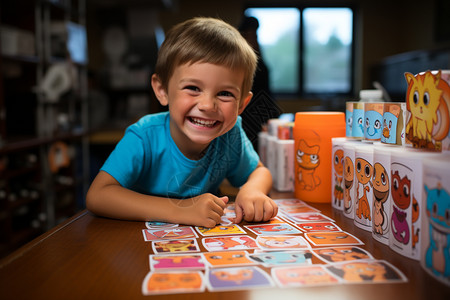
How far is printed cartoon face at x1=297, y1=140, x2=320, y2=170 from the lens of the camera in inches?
34.7

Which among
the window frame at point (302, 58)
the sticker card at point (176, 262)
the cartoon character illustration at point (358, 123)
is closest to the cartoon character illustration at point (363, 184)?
the cartoon character illustration at point (358, 123)

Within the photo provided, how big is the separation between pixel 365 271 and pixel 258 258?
14 cm

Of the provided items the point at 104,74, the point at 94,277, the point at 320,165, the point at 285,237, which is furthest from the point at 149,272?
the point at 104,74

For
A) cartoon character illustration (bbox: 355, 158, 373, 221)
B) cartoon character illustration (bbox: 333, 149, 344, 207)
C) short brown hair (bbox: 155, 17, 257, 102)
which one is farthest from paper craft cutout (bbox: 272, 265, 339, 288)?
short brown hair (bbox: 155, 17, 257, 102)

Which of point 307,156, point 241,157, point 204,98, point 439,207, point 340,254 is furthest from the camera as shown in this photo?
point 241,157

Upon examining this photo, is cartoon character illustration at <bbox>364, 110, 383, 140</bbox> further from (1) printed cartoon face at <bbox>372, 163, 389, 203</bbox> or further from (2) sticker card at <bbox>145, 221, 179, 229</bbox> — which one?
(2) sticker card at <bbox>145, 221, 179, 229</bbox>

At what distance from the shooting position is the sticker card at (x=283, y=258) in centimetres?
53

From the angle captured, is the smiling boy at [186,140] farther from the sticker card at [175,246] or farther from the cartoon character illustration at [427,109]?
the cartoon character illustration at [427,109]

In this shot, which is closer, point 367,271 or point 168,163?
point 367,271

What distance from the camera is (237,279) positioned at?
1.56 feet

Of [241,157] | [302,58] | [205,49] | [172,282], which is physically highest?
[302,58]

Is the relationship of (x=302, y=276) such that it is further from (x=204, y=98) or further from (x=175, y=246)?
(x=204, y=98)

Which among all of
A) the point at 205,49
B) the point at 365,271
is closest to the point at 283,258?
the point at 365,271

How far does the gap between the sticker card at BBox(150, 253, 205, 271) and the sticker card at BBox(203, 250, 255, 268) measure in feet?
0.04
